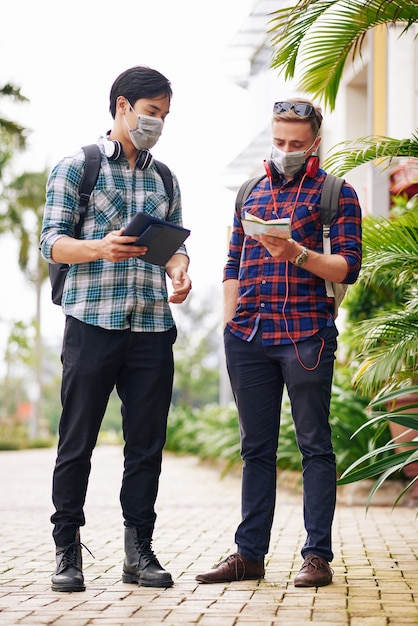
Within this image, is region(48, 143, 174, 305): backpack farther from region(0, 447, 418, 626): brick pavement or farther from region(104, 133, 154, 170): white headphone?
region(0, 447, 418, 626): brick pavement

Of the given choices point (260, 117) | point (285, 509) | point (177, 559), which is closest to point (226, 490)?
point (285, 509)

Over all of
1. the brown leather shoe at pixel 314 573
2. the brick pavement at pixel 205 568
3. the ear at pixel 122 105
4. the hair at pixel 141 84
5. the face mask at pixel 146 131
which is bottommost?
the brick pavement at pixel 205 568

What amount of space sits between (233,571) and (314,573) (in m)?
0.40

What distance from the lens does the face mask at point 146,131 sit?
4.30m

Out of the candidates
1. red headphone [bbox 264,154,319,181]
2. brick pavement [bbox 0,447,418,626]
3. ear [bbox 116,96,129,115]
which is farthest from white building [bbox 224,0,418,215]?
brick pavement [bbox 0,447,418,626]

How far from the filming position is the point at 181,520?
7.55 m

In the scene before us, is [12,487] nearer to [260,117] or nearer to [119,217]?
[119,217]

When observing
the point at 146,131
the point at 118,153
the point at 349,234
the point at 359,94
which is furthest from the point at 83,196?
the point at 359,94

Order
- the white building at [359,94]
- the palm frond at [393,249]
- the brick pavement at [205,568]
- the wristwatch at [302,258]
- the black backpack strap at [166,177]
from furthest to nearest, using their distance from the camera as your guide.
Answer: the white building at [359,94] → the palm frond at [393,249] → the black backpack strap at [166,177] → the wristwatch at [302,258] → the brick pavement at [205,568]

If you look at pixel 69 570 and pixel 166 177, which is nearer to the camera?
pixel 69 570

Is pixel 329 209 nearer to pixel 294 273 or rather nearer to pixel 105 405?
pixel 294 273

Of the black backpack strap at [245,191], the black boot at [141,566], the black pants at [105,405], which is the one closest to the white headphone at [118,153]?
the black backpack strap at [245,191]

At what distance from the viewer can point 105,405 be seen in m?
4.35

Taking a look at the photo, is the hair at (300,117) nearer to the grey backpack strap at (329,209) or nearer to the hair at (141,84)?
the grey backpack strap at (329,209)
